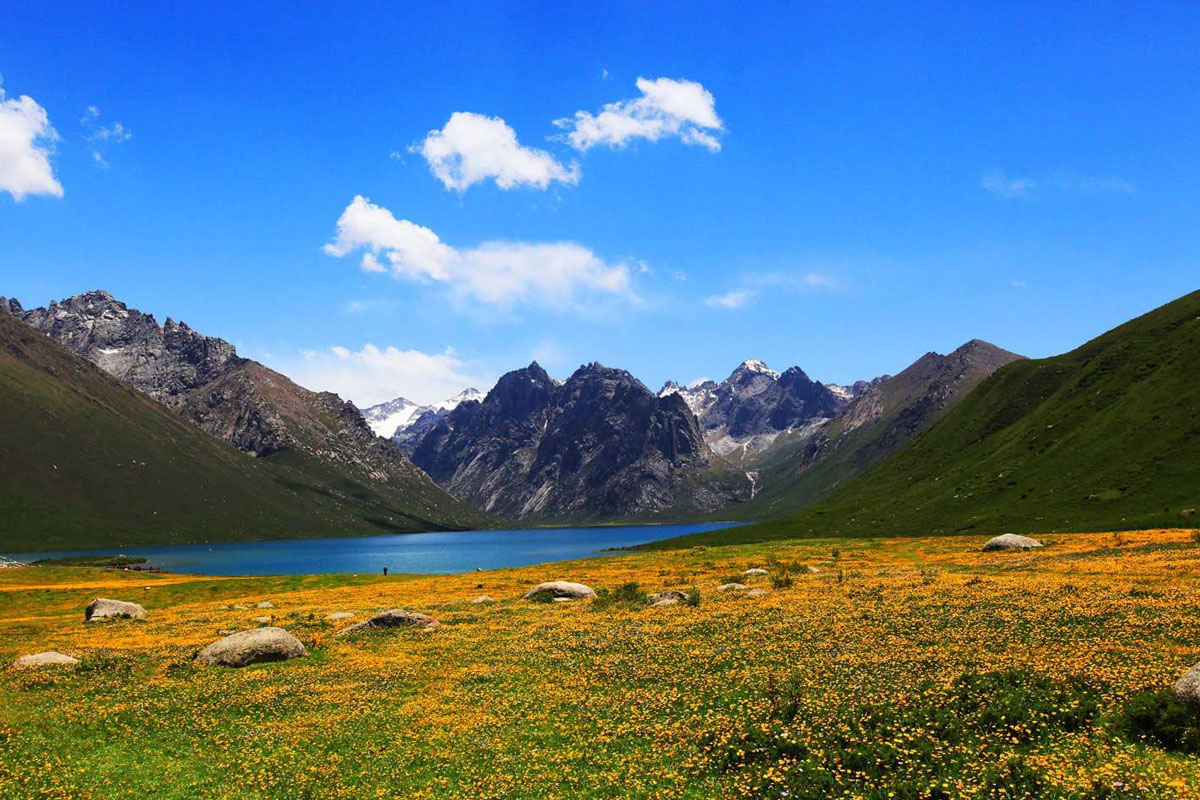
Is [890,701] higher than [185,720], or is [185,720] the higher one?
[890,701]

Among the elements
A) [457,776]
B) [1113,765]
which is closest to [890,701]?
[1113,765]

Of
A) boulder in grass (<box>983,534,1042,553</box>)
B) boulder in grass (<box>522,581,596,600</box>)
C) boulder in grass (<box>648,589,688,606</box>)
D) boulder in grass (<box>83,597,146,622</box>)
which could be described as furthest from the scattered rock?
boulder in grass (<box>83,597,146,622</box>)

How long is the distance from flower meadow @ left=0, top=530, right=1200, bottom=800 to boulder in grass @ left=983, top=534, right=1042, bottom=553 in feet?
77.7

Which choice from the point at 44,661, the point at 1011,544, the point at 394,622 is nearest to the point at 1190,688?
the point at 394,622

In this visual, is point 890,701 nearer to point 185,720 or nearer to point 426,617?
point 185,720

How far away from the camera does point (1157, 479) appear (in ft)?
312

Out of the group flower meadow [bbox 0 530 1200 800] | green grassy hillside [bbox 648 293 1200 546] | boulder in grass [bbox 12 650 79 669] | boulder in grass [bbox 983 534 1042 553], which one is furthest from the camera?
green grassy hillside [bbox 648 293 1200 546]

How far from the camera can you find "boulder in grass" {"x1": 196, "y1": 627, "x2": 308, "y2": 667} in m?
34.6

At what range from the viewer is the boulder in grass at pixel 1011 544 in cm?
6819

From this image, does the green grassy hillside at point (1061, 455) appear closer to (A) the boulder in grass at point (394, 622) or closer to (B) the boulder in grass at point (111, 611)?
(A) the boulder in grass at point (394, 622)

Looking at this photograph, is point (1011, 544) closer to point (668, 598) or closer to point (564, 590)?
point (668, 598)

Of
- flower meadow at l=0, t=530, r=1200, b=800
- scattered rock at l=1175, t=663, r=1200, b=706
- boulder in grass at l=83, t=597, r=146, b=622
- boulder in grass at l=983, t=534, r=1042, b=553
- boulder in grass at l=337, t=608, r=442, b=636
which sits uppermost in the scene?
scattered rock at l=1175, t=663, r=1200, b=706

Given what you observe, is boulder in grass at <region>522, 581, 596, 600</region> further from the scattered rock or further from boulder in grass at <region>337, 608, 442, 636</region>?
the scattered rock

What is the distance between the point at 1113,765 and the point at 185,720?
30395 millimetres
